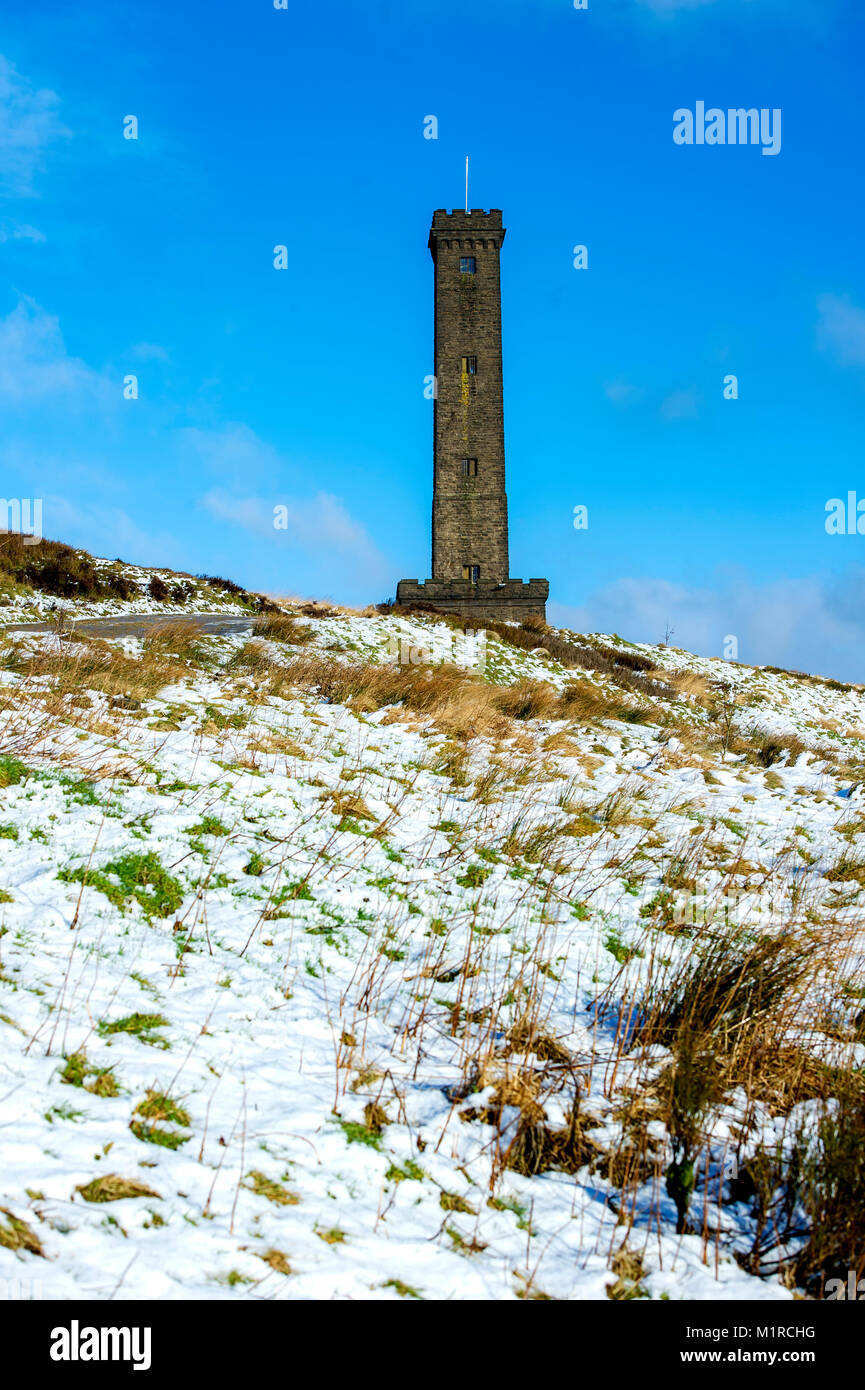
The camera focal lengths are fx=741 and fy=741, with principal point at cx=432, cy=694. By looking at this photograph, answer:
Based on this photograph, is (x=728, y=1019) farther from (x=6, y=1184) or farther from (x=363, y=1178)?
(x=6, y=1184)

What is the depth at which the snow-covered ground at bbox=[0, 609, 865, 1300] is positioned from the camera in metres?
2.38

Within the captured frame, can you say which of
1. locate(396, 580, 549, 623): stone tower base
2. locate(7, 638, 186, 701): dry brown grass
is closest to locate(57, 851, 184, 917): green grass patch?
locate(7, 638, 186, 701): dry brown grass

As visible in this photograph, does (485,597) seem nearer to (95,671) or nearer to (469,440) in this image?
(469,440)

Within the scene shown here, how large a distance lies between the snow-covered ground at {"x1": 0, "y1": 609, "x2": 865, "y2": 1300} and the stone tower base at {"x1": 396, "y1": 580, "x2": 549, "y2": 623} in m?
24.2

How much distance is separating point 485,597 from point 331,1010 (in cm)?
2898

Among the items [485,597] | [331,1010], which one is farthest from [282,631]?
[485,597]

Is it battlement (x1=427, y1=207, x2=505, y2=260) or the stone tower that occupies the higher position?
battlement (x1=427, y1=207, x2=505, y2=260)

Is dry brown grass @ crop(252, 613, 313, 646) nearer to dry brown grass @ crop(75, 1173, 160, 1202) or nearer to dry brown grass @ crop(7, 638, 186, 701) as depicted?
dry brown grass @ crop(7, 638, 186, 701)

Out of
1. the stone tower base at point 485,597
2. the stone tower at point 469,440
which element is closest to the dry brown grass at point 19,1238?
the stone tower base at point 485,597

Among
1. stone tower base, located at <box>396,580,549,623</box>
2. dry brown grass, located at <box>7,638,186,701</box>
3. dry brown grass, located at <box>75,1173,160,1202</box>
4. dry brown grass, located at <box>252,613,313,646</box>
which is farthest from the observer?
stone tower base, located at <box>396,580,549,623</box>

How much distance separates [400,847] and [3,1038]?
3.15 meters

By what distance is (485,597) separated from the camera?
32.0 m

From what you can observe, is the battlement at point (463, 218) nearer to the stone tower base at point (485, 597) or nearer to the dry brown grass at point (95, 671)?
the stone tower base at point (485, 597)
